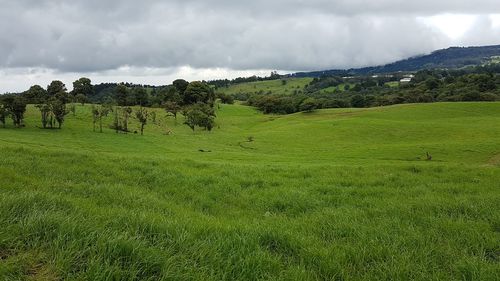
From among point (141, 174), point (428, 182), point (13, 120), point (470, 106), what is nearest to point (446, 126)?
point (470, 106)

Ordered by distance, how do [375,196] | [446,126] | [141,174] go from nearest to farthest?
[375,196] → [141,174] → [446,126]

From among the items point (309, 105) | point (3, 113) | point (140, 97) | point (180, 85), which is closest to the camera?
point (3, 113)

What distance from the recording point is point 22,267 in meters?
4.79

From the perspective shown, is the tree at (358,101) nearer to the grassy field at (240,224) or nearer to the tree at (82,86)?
the tree at (82,86)

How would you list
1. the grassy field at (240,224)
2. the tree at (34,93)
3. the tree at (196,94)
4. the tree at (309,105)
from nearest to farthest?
the grassy field at (240,224)
the tree at (34,93)
the tree at (309,105)
the tree at (196,94)

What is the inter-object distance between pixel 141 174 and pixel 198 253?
10.2 meters

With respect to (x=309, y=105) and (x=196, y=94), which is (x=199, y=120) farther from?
(x=309, y=105)

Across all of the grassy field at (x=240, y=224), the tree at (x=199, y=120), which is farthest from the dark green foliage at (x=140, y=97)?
the grassy field at (x=240, y=224)

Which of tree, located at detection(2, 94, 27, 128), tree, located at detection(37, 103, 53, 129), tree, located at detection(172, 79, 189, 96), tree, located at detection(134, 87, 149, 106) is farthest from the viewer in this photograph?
tree, located at detection(172, 79, 189, 96)

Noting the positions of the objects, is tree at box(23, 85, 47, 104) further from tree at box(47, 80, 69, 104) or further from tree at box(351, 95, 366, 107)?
tree at box(351, 95, 366, 107)

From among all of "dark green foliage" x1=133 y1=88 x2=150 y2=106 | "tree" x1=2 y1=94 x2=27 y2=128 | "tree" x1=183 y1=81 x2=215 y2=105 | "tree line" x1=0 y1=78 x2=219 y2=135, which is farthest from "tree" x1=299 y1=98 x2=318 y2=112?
"tree" x1=2 y1=94 x2=27 y2=128

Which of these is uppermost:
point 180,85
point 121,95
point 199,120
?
point 180,85

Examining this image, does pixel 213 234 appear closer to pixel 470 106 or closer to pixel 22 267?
pixel 22 267

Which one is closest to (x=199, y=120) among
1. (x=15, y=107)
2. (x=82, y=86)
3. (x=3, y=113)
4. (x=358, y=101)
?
(x=15, y=107)
